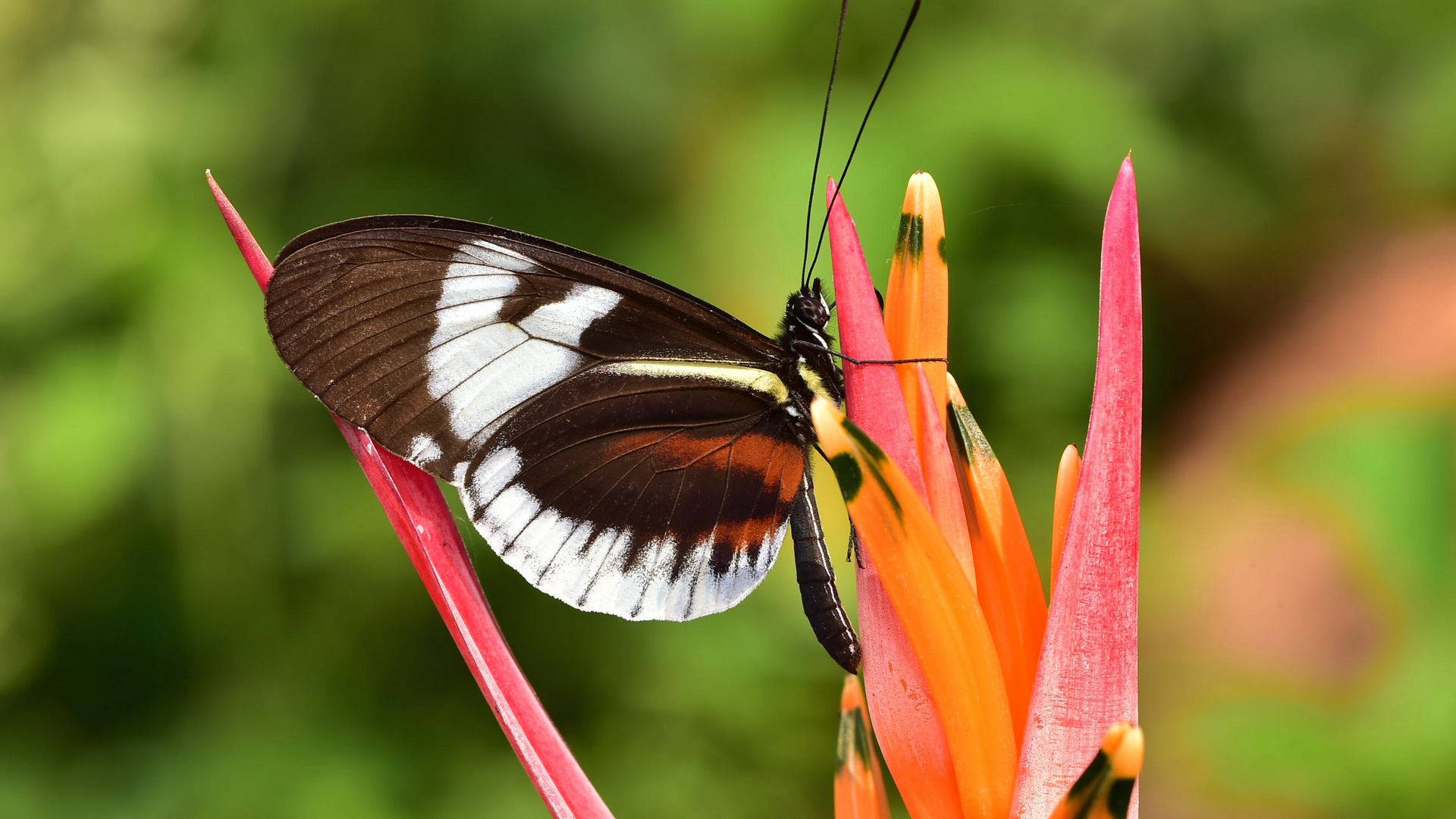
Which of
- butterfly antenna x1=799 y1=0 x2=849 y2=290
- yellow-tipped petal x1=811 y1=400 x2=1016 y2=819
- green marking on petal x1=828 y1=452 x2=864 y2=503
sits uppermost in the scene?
butterfly antenna x1=799 y1=0 x2=849 y2=290

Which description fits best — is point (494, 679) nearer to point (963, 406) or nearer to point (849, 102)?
point (963, 406)

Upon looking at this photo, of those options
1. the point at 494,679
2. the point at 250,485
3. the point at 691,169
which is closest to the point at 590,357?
the point at 494,679

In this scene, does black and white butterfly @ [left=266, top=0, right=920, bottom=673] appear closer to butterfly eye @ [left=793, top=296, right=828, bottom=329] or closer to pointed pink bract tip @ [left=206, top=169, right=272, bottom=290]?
butterfly eye @ [left=793, top=296, right=828, bottom=329]

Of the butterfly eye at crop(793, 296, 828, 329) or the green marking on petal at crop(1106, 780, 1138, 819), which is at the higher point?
the butterfly eye at crop(793, 296, 828, 329)

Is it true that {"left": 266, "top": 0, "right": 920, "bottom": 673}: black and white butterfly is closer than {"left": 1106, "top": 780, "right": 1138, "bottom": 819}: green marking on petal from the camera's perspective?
No

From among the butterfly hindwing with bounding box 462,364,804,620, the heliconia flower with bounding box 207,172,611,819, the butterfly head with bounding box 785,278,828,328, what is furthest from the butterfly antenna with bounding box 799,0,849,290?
the heliconia flower with bounding box 207,172,611,819

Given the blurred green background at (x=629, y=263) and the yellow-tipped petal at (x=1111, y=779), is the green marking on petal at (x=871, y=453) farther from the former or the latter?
the blurred green background at (x=629, y=263)

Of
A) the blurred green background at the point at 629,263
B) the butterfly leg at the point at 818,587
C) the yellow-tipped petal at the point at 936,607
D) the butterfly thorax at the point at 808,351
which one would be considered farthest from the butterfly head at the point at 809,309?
the blurred green background at the point at 629,263
